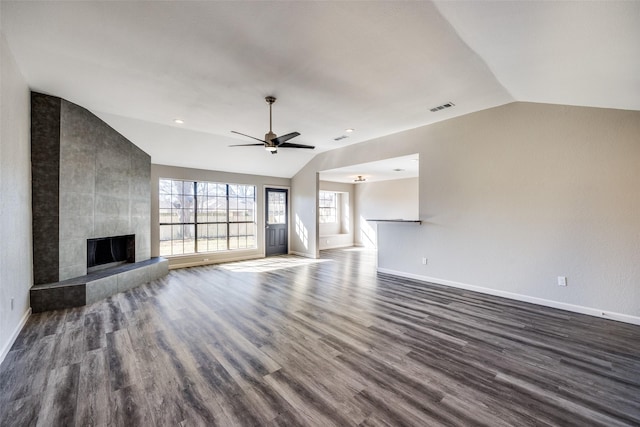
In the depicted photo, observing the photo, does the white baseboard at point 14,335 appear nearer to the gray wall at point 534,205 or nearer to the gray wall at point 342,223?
the gray wall at point 534,205

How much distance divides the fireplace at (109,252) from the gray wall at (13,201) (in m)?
1.07

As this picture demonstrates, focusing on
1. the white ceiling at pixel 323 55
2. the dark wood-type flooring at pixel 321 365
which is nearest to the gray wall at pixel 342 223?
the white ceiling at pixel 323 55

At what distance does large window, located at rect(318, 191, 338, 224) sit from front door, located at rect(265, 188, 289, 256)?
2173 mm

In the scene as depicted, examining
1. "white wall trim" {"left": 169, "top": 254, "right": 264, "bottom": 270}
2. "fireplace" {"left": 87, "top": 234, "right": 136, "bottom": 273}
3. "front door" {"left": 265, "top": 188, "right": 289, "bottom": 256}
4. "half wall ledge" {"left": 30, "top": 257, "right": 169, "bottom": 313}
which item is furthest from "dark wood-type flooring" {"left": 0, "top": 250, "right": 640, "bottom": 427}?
"front door" {"left": 265, "top": 188, "right": 289, "bottom": 256}

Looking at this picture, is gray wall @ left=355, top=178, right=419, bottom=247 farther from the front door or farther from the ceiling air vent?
the ceiling air vent

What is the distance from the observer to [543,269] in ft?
12.1

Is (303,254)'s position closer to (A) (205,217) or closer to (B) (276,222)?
(B) (276,222)

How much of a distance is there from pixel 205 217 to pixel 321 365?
5715 millimetres

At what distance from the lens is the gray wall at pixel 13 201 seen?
2488 mm

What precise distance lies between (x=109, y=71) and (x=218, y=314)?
3.18 meters

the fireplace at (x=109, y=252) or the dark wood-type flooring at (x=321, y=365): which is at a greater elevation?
the fireplace at (x=109, y=252)

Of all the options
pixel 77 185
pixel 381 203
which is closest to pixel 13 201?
pixel 77 185

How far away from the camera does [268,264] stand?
6.81 metres

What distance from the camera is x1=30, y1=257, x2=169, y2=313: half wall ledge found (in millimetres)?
3516
